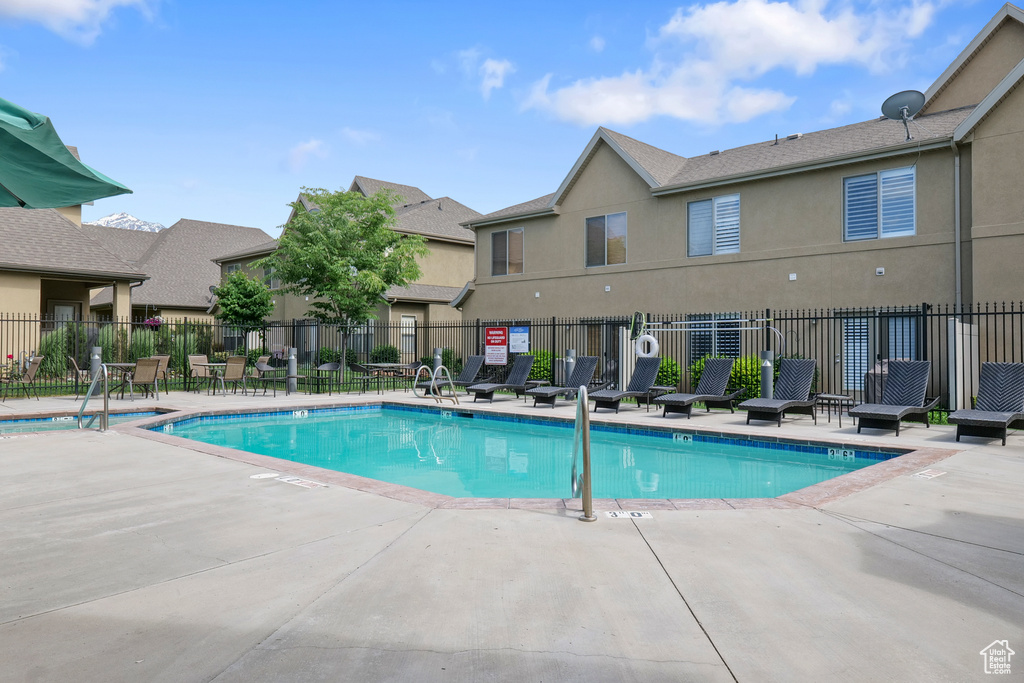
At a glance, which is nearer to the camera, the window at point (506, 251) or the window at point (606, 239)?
the window at point (606, 239)

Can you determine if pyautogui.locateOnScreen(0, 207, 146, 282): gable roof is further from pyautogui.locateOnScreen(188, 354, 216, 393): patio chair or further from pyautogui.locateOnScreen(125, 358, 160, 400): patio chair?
pyautogui.locateOnScreen(125, 358, 160, 400): patio chair

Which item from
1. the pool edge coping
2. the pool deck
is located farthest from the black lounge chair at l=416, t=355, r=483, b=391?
the pool deck

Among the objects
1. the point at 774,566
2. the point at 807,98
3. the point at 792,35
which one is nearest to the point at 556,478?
the point at 774,566

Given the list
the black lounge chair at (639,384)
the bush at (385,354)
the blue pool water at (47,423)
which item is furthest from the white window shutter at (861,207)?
the blue pool water at (47,423)

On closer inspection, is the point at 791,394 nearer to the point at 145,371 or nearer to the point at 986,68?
the point at 986,68

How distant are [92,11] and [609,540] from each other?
14497mm

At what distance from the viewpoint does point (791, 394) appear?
11586mm

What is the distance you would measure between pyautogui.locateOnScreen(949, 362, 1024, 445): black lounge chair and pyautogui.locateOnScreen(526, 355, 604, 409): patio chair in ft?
23.2

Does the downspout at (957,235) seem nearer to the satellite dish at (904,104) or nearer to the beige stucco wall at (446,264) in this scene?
the satellite dish at (904,104)

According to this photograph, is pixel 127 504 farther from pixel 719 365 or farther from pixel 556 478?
Result: pixel 719 365

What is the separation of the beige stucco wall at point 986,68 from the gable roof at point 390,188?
63.6 ft

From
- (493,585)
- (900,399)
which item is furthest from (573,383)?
(493,585)

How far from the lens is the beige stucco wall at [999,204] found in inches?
479

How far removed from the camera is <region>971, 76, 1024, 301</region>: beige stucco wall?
1216cm
